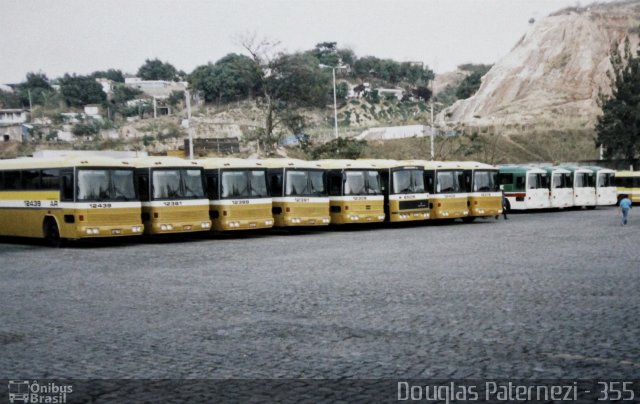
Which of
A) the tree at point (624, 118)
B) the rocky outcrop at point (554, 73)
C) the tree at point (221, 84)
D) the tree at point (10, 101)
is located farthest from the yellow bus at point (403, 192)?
the tree at point (10, 101)

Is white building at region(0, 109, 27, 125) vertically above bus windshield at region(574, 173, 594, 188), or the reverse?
white building at region(0, 109, 27, 125)

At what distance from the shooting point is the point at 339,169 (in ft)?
104

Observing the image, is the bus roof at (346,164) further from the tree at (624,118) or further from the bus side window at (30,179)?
the tree at (624,118)

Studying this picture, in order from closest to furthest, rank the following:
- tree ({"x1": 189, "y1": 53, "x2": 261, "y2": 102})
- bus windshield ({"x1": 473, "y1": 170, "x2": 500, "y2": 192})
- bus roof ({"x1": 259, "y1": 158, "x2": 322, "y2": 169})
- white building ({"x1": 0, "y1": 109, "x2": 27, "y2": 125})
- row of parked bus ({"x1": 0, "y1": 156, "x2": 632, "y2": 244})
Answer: row of parked bus ({"x1": 0, "y1": 156, "x2": 632, "y2": 244}) < bus roof ({"x1": 259, "y1": 158, "x2": 322, "y2": 169}) < bus windshield ({"x1": 473, "y1": 170, "x2": 500, "y2": 192}) < white building ({"x1": 0, "y1": 109, "x2": 27, "y2": 125}) < tree ({"x1": 189, "y1": 53, "x2": 261, "y2": 102})

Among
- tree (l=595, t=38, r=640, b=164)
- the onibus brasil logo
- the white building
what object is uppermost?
the white building

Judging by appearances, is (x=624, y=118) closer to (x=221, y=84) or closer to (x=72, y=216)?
(x=72, y=216)

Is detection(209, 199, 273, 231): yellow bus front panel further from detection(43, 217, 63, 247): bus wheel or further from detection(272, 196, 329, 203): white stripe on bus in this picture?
detection(43, 217, 63, 247): bus wheel

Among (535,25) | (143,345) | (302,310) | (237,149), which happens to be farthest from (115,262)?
(535,25)

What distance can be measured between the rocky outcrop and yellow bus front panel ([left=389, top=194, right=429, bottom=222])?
8636 cm

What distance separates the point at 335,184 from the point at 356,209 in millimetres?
1380

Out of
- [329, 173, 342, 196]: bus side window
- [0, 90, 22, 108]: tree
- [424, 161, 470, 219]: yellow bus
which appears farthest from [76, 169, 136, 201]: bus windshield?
[0, 90, 22, 108]: tree

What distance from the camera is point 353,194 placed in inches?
1241

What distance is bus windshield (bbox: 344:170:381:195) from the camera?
31578 millimetres

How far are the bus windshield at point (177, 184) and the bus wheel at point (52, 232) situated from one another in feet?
10.6
